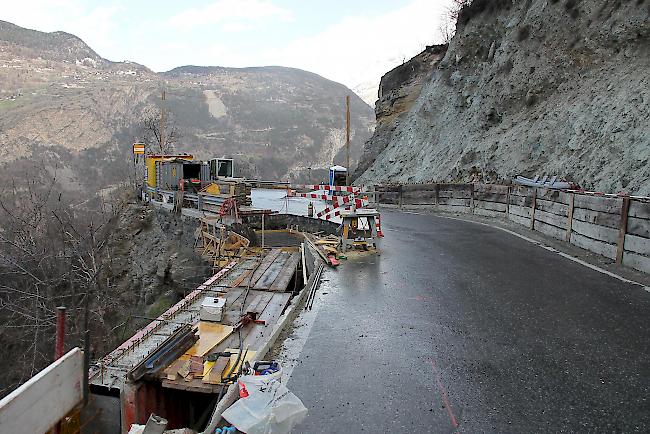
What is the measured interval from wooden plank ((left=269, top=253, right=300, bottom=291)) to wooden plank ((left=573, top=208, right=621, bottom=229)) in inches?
267

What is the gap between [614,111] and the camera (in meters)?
14.8

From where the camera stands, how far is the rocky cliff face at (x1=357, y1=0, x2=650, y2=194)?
14.4 metres

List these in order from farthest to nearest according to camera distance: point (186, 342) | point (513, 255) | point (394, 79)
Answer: point (394, 79) → point (513, 255) → point (186, 342)

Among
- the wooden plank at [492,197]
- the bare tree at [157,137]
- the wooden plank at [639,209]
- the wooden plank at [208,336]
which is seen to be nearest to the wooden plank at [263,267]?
the wooden plank at [208,336]

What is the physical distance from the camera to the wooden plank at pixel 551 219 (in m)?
10.9

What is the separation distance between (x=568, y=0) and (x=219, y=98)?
395ft

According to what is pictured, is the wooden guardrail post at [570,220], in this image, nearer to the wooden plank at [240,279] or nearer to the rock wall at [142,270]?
the wooden plank at [240,279]

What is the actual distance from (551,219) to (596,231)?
226 cm

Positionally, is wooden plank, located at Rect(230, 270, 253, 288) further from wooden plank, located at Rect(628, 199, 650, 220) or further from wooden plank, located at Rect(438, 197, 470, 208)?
wooden plank, located at Rect(438, 197, 470, 208)

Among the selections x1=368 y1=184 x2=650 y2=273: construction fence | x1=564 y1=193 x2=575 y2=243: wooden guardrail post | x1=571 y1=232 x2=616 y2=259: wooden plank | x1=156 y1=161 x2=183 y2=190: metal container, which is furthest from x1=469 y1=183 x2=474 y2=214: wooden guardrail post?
x1=156 y1=161 x2=183 y2=190: metal container

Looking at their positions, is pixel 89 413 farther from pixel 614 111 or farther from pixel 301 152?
pixel 301 152

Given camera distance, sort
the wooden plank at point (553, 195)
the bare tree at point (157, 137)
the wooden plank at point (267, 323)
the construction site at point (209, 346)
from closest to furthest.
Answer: the construction site at point (209, 346), the wooden plank at point (267, 323), the wooden plank at point (553, 195), the bare tree at point (157, 137)

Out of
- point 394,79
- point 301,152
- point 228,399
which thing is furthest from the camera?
point 301,152

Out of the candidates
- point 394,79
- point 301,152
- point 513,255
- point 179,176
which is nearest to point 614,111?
point 513,255
